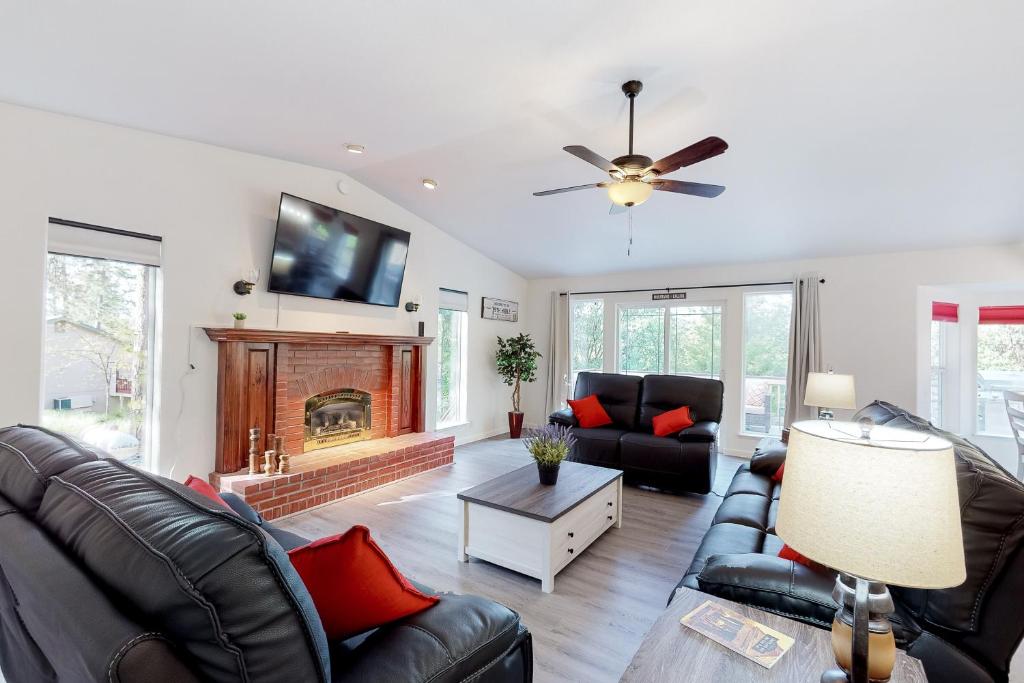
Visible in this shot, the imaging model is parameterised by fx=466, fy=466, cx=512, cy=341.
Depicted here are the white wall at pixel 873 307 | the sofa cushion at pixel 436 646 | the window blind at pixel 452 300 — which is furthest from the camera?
the window blind at pixel 452 300

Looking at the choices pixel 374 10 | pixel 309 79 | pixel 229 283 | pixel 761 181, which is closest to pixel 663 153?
pixel 761 181

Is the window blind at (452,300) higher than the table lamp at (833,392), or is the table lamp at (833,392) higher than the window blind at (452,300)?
the window blind at (452,300)

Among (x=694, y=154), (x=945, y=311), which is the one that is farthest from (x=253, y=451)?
(x=945, y=311)

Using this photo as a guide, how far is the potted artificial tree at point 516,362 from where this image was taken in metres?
6.40

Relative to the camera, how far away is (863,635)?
3.03ft

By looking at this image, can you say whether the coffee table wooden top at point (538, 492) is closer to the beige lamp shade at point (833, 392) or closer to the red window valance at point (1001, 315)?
the beige lamp shade at point (833, 392)

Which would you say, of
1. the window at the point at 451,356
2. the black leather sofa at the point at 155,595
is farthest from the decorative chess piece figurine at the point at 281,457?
the black leather sofa at the point at 155,595

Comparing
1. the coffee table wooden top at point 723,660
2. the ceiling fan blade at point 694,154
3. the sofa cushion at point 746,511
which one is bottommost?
the sofa cushion at point 746,511

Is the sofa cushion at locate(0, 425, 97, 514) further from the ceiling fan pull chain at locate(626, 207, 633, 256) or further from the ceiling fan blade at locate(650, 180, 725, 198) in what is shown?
the ceiling fan pull chain at locate(626, 207, 633, 256)

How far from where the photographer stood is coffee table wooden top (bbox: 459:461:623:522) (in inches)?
103

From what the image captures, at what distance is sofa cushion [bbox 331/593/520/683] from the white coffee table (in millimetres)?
1288

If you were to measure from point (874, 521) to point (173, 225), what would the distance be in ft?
13.9

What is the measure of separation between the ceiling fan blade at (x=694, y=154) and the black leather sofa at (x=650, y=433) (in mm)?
2448

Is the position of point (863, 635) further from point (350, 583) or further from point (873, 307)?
point (873, 307)
